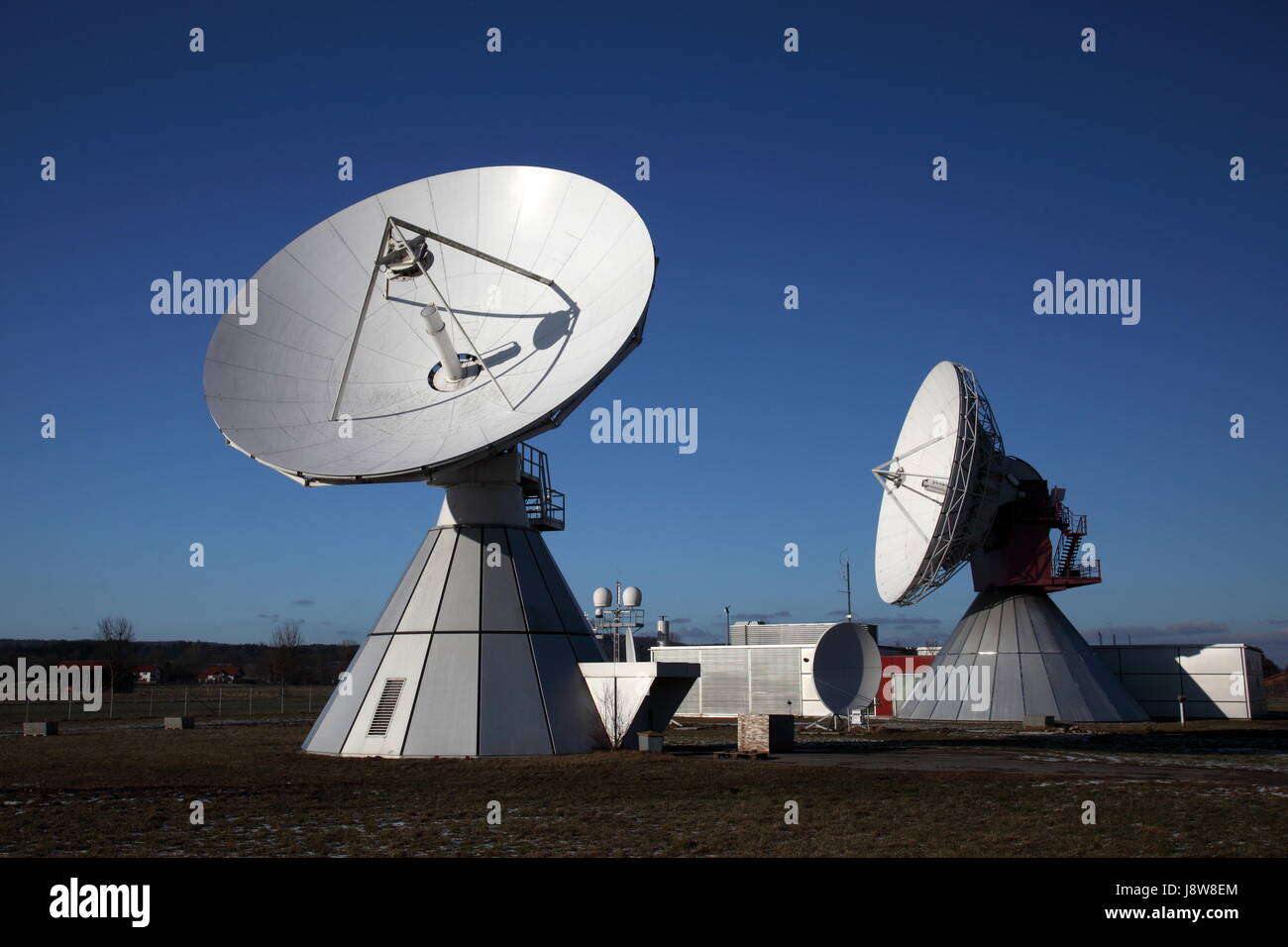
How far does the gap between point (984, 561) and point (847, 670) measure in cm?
1295

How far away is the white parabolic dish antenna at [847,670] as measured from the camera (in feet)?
121

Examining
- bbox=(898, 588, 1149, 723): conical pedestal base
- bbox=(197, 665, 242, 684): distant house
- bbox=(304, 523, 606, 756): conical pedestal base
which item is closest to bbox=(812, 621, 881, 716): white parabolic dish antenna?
bbox=(898, 588, 1149, 723): conical pedestal base

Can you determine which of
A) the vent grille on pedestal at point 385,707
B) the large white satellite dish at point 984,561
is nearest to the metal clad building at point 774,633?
the large white satellite dish at point 984,561

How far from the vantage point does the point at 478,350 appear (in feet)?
93.7

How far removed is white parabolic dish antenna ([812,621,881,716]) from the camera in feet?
121

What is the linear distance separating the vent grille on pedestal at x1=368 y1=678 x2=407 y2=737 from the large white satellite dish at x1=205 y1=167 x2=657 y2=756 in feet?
0.16

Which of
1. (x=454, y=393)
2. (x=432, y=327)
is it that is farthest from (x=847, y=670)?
(x=432, y=327)

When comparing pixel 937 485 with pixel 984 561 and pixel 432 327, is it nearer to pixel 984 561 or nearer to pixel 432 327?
pixel 984 561

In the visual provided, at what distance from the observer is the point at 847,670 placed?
3759 centimetres

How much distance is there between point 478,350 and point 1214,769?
20.9 meters

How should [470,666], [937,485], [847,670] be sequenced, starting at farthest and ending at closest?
[937,485] → [847,670] → [470,666]

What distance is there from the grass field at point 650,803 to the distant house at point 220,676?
11723cm

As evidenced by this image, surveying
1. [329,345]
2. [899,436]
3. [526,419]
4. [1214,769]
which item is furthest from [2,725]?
[1214,769]
